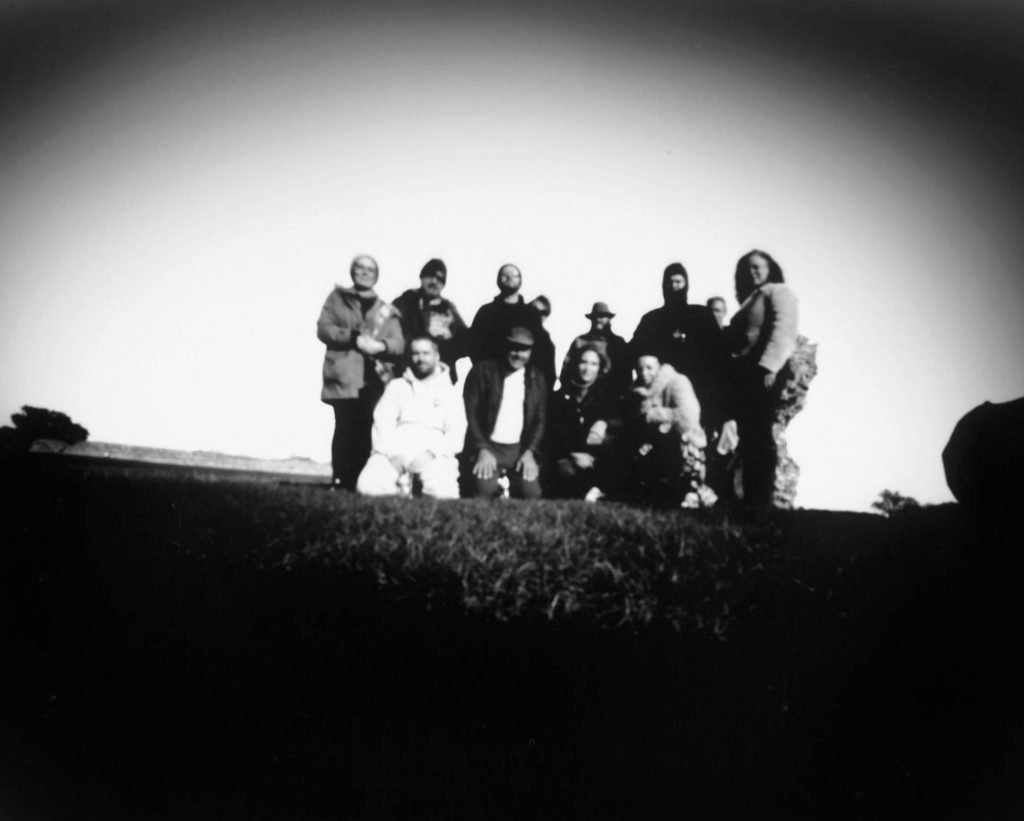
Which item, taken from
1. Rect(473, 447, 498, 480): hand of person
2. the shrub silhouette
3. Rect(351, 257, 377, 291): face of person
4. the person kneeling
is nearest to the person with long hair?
the person kneeling

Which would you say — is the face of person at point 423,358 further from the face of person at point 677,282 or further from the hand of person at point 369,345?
the face of person at point 677,282

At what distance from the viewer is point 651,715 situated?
8.44 ft

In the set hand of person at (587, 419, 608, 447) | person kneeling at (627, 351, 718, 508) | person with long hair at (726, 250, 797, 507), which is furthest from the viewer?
hand of person at (587, 419, 608, 447)

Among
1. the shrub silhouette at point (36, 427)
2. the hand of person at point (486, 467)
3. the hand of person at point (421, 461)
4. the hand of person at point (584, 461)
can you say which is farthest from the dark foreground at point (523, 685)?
the shrub silhouette at point (36, 427)

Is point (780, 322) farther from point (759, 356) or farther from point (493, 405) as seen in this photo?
point (493, 405)

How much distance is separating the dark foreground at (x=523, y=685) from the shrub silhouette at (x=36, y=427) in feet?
6.64

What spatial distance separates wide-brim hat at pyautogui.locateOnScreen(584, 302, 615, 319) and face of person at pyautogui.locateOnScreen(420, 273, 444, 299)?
1296mm

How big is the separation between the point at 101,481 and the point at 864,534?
3.99 meters

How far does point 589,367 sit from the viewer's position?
4.73 metres

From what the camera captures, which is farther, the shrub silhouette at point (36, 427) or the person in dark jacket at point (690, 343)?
the person in dark jacket at point (690, 343)

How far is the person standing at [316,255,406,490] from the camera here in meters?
4.73

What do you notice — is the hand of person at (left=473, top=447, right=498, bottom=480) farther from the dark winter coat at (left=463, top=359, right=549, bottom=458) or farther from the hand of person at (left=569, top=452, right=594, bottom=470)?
the hand of person at (left=569, top=452, right=594, bottom=470)

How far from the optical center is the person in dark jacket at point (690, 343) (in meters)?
4.70

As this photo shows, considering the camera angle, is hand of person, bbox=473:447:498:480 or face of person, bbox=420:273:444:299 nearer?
hand of person, bbox=473:447:498:480
